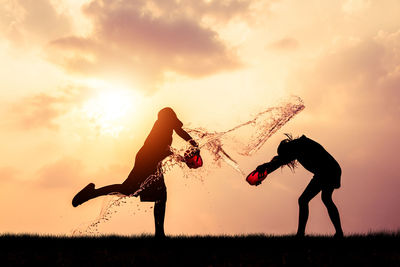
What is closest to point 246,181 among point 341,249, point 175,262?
point 341,249

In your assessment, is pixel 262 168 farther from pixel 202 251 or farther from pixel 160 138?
pixel 202 251

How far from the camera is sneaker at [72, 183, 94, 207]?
39.7ft

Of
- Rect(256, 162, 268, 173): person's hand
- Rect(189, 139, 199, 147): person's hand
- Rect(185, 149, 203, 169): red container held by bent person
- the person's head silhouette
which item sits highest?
the person's head silhouette

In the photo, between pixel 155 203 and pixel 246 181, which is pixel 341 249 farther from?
pixel 155 203

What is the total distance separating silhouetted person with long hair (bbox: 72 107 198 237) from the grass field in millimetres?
858

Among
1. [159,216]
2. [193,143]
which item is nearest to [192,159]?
[193,143]

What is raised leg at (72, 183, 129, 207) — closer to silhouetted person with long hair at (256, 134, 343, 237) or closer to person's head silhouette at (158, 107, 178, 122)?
person's head silhouette at (158, 107, 178, 122)

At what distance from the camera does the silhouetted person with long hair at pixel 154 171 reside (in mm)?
11539

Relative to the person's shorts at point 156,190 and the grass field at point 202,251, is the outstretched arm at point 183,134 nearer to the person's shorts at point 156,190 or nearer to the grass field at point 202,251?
the person's shorts at point 156,190

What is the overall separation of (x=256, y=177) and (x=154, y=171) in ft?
7.54

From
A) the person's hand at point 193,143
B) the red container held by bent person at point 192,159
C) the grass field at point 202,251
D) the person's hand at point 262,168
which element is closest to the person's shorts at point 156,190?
the red container held by bent person at point 192,159

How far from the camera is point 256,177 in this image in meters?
11.7

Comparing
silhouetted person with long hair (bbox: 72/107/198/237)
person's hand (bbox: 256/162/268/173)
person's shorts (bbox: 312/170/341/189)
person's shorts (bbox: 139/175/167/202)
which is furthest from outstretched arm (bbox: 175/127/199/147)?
person's shorts (bbox: 312/170/341/189)

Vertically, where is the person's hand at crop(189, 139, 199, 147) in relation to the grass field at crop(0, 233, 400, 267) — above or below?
above
